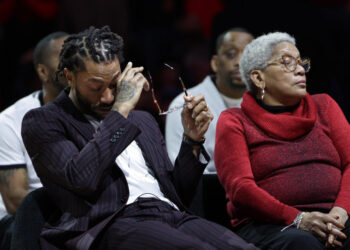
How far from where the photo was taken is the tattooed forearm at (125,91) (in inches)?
110

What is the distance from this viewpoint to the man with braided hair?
2666 millimetres

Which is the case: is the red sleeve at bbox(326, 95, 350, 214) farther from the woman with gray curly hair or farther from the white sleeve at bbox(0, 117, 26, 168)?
the white sleeve at bbox(0, 117, 26, 168)

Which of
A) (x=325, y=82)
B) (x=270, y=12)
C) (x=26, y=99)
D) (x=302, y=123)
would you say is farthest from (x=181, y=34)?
(x=302, y=123)

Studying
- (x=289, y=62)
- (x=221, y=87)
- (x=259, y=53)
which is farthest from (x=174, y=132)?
(x=289, y=62)

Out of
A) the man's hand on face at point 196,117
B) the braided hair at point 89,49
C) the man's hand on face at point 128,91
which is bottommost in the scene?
the man's hand on face at point 196,117

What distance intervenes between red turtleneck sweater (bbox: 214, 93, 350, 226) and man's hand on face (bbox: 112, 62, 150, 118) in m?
0.53

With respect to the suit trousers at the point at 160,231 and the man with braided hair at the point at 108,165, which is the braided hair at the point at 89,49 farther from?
the suit trousers at the point at 160,231

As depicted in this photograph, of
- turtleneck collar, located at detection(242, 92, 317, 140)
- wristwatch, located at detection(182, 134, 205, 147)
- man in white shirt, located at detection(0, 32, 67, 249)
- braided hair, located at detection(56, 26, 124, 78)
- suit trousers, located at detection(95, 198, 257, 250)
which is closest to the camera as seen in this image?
suit trousers, located at detection(95, 198, 257, 250)

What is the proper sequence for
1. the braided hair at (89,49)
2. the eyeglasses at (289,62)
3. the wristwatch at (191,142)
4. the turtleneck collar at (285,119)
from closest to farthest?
the braided hair at (89,49)
the wristwatch at (191,142)
the turtleneck collar at (285,119)
the eyeglasses at (289,62)

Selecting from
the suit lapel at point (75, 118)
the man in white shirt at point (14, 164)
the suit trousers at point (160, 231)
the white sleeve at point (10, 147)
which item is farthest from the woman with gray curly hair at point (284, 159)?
the white sleeve at point (10, 147)

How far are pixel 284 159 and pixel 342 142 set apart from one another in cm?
32

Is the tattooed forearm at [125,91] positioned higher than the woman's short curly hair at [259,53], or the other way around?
the tattooed forearm at [125,91]

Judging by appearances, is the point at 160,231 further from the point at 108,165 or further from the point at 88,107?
the point at 88,107

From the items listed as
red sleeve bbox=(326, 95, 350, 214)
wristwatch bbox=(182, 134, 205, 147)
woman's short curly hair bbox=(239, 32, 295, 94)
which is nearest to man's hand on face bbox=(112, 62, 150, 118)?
wristwatch bbox=(182, 134, 205, 147)
